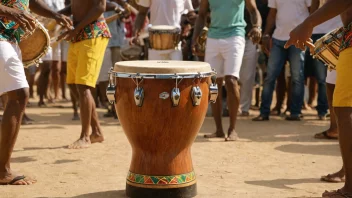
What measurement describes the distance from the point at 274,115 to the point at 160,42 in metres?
2.41

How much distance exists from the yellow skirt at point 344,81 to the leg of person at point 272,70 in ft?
16.0

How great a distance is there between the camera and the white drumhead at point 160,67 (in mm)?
4746

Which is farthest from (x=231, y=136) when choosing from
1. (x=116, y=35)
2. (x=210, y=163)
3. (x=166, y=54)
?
(x=116, y=35)

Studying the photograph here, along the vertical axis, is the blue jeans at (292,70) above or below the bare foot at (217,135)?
above

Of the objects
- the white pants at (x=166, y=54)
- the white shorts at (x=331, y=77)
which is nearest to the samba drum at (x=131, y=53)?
the white pants at (x=166, y=54)

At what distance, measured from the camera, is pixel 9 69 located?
5105 millimetres

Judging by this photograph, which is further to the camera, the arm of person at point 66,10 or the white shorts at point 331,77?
the arm of person at point 66,10

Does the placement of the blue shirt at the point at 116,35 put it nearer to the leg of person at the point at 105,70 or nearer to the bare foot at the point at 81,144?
the leg of person at the point at 105,70

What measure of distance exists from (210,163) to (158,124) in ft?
5.16

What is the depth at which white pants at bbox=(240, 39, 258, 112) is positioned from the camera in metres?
10.1

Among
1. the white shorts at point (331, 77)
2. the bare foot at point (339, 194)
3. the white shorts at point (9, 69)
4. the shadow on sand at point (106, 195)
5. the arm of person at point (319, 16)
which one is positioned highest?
the arm of person at point (319, 16)

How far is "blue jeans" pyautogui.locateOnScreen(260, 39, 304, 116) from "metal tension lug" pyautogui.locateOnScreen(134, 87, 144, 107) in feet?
16.9

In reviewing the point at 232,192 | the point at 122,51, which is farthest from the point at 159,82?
the point at 122,51

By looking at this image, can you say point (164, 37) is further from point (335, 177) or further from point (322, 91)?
point (335, 177)
